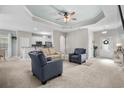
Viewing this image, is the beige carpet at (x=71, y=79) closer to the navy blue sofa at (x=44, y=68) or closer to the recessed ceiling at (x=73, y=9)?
the navy blue sofa at (x=44, y=68)

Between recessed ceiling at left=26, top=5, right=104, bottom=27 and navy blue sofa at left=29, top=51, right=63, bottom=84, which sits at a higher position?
recessed ceiling at left=26, top=5, right=104, bottom=27

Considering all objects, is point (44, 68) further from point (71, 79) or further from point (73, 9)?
point (73, 9)

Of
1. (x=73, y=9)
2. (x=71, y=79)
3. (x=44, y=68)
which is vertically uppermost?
(x=73, y=9)

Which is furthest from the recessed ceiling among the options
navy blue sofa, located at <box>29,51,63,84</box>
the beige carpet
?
the beige carpet

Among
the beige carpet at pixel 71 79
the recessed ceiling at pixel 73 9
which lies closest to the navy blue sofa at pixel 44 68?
the beige carpet at pixel 71 79

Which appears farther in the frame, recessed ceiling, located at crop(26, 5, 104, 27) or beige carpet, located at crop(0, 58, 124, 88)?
recessed ceiling, located at crop(26, 5, 104, 27)

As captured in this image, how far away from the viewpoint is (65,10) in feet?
13.2

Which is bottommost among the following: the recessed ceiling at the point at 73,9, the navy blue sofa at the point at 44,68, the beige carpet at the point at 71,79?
the beige carpet at the point at 71,79

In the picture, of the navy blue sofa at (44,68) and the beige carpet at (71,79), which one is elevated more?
the navy blue sofa at (44,68)

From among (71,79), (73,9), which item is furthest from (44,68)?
(73,9)

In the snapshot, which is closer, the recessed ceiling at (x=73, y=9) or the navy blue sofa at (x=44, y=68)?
the navy blue sofa at (x=44, y=68)

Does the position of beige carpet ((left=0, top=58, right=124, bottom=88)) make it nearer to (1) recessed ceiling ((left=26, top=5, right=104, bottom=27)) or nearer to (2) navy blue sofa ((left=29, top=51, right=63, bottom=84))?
(2) navy blue sofa ((left=29, top=51, right=63, bottom=84))

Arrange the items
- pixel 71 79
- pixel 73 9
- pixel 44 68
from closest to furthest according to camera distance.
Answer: pixel 44 68, pixel 71 79, pixel 73 9
